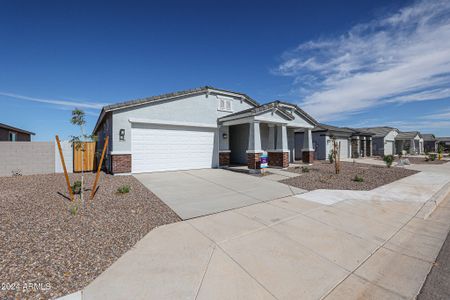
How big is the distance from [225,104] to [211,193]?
8.50m

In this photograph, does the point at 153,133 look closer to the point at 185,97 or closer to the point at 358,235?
the point at 185,97

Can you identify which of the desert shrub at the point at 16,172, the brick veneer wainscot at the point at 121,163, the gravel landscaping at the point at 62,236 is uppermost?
the brick veneer wainscot at the point at 121,163

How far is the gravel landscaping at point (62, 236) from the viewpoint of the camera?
2.52 meters

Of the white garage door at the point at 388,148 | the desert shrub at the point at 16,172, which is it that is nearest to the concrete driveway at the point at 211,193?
the desert shrub at the point at 16,172

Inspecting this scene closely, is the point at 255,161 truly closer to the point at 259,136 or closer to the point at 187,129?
the point at 259,136

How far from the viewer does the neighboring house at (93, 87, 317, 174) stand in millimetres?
10438

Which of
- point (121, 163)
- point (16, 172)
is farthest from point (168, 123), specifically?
point (16, 172)

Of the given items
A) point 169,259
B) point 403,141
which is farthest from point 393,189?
point 403,141

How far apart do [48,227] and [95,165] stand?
9289 millimetres

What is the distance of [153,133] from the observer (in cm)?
1130

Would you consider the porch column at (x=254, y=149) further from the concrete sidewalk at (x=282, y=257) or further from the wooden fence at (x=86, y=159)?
the wooden fence at (x=86, y=159)

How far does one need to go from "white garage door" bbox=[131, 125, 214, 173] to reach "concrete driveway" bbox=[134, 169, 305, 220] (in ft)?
9.30

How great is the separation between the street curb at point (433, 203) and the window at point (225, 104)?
11033 millimetres

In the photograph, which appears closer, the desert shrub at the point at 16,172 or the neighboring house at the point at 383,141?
the desert shrub at the point at 16,172
